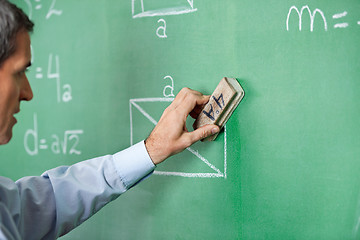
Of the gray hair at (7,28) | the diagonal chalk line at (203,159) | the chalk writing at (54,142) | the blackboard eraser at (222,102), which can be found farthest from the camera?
the chalk writing at (54,142)

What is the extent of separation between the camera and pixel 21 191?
941mm

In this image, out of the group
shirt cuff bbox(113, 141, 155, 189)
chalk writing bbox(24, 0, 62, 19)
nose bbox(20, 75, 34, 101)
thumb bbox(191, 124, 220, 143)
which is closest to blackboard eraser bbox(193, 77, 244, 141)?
thumb bbox(191, 124, 220, 143)

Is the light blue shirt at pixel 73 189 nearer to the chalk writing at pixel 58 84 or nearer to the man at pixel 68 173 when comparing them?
the man at pixel 68 173

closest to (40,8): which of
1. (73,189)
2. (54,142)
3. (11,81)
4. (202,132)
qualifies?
(54,142)

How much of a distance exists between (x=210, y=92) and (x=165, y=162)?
0.25 meters

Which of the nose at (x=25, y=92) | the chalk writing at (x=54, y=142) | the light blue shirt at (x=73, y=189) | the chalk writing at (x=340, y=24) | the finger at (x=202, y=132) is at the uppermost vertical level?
the chalk writing at (x=340, y=24)

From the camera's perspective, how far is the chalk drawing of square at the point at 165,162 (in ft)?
3.24

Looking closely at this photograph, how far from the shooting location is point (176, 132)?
91 cm

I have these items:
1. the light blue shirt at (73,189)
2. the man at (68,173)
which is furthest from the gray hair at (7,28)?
the light blue shirt at (73,189)

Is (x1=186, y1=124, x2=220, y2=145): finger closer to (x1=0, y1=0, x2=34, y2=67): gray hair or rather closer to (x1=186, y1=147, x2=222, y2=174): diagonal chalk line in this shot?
(x1=186, y1=147, x2=222, y2=174): diagonal chalk line

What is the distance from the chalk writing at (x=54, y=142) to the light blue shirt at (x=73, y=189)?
9.4 inches

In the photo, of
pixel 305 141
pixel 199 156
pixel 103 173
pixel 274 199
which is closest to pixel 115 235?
pixel 103 173

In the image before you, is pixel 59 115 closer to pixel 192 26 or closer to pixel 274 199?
pixel 192 26

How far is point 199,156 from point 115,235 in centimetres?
40
